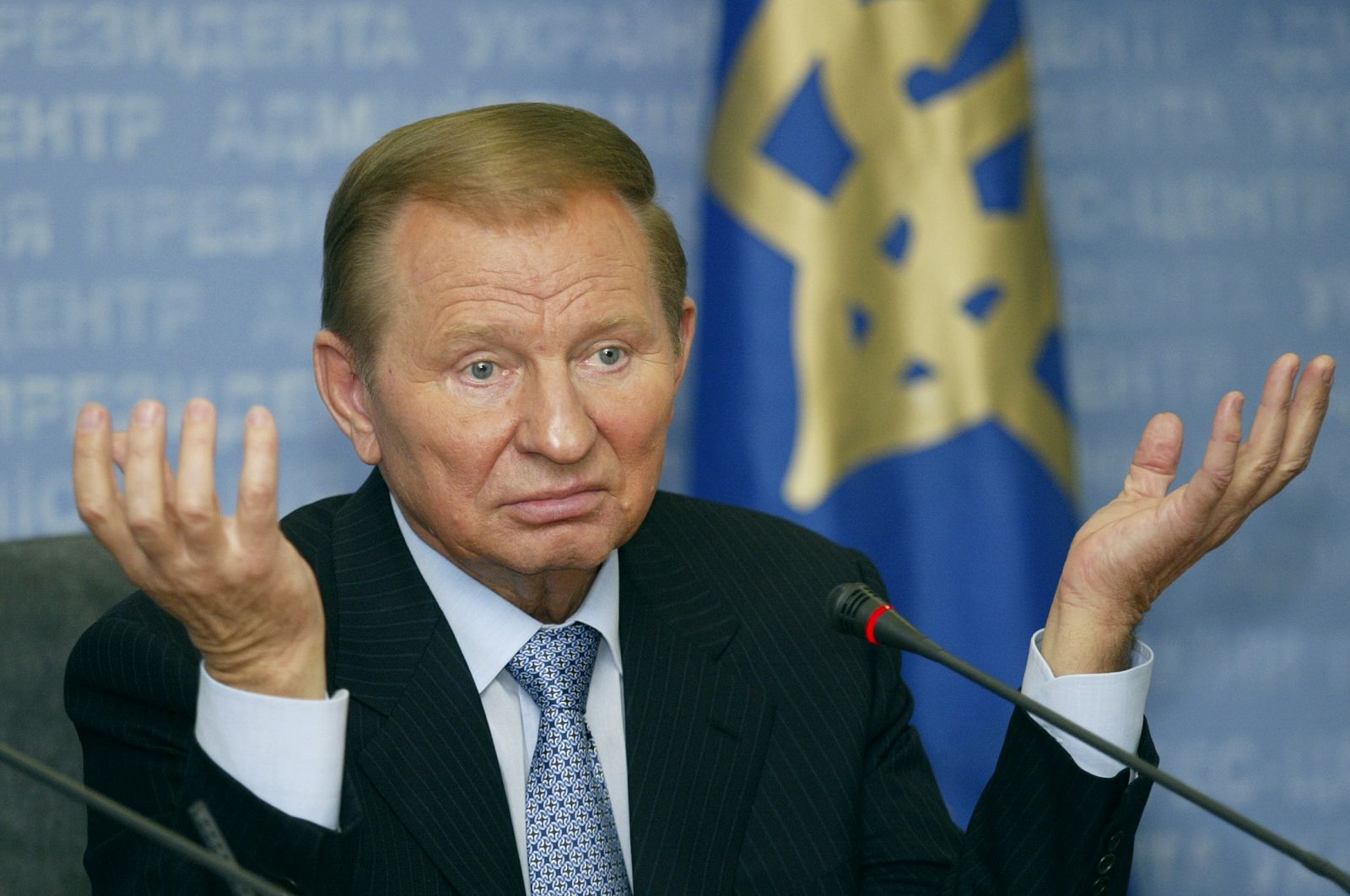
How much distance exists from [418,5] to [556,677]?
167 centimetres

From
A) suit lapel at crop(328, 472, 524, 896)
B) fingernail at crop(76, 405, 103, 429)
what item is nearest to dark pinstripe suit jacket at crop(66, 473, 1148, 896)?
suit lapel at crop(328, 472, 524, 896)

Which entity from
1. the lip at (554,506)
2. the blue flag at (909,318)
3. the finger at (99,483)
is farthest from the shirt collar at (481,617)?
the blue flag at (909,318)

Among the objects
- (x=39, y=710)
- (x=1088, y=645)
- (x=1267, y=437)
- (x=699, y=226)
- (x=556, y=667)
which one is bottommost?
(x=39, y=710)

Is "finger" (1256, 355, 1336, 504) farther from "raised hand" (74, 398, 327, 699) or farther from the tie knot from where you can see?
"raised hand" (74, 398, 327, 699)

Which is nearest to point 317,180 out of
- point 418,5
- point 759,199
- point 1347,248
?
point 418,5

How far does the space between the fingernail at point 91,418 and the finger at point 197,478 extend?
0.22ft

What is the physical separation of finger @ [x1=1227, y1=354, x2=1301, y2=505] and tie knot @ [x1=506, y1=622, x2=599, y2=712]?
79 centimetres

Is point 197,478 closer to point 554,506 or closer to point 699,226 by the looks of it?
point 554,506

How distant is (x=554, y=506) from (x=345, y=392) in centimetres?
34

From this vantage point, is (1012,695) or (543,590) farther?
(543,590)

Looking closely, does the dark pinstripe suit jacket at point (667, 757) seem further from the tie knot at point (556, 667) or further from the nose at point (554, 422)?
the nose at point (554, 422)

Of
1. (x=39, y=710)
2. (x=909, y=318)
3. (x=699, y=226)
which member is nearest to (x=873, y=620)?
(x=39, y=710)

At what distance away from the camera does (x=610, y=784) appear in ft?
6.12

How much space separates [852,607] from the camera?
148 cm
